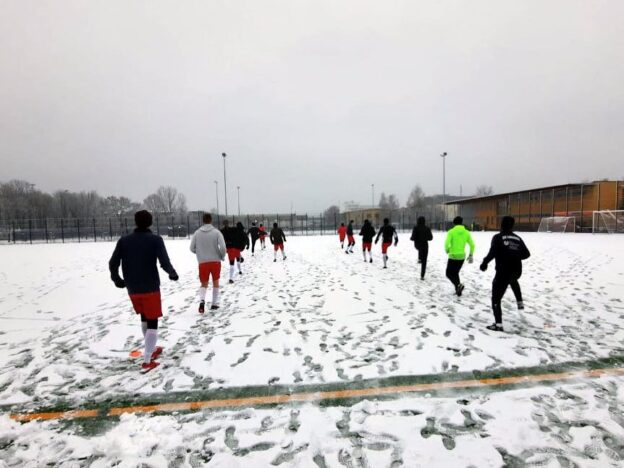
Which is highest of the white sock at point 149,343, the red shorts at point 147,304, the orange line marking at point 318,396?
the red shorts at point 147,304

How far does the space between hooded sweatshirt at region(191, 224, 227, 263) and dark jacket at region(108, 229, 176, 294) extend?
2.22 m

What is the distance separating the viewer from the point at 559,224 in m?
32.7

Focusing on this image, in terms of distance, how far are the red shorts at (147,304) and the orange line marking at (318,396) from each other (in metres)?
1.16

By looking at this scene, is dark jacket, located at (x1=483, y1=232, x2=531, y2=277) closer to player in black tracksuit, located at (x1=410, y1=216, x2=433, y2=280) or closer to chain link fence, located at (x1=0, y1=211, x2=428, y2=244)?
player in black tracksuit, located at (x1=410, y1=216, x2=433, y2=280)

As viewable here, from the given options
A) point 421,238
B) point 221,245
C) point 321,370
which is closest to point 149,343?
point 321,370

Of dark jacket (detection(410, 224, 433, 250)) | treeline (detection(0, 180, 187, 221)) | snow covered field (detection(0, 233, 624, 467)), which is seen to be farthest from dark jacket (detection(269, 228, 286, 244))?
treeline (detection(0, 180, 187, 221))

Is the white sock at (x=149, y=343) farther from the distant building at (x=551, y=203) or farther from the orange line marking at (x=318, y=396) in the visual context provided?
the distant building at (x=551, y=203)

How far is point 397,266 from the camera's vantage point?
459 inches

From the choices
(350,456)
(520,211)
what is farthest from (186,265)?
(520,211)

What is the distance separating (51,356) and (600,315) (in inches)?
363

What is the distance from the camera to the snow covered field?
2486 millimetres

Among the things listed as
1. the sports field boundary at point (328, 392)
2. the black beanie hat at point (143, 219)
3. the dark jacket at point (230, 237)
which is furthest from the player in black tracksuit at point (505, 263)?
the dark jacket at point (230, 237)

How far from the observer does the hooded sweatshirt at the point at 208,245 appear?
6.15 meters

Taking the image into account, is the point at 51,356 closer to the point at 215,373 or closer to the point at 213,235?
the point at 215,373
